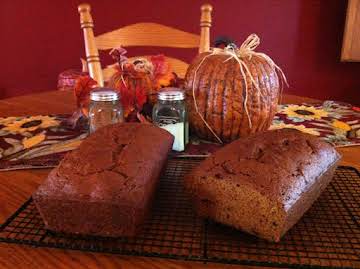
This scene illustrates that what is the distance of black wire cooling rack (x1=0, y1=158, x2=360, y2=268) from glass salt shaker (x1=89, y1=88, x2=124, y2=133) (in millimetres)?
348

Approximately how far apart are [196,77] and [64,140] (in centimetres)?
46

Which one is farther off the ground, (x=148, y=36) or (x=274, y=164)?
(x=148, y=36)

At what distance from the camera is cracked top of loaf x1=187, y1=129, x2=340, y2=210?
619 millimetres

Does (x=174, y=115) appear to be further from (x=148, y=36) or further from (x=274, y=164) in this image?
(x=148, y=36)

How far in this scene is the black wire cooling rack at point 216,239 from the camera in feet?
1.73

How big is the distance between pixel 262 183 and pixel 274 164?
60mm

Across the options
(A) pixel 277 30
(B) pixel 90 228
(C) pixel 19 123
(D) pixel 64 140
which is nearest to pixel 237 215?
(B) pixel 90 228

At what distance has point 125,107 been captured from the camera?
3.41 ft

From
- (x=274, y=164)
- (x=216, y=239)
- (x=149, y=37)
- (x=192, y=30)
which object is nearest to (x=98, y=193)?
(x=216, y=239)

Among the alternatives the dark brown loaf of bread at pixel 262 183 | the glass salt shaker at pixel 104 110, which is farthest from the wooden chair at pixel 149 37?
the dark brown loaf of bread at pixel 262 183

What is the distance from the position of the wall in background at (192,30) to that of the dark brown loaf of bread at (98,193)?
189cm

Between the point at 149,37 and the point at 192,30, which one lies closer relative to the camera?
the point at 149,37

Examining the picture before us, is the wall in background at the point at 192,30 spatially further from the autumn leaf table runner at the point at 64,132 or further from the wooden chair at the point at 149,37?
the autumn leaf table runner at the point at 64,132

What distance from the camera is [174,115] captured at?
964mm
